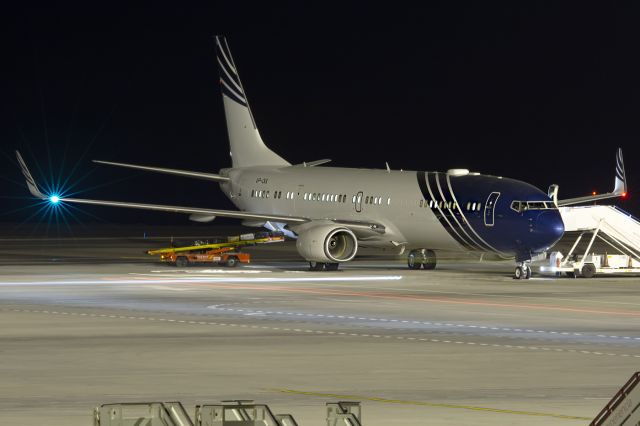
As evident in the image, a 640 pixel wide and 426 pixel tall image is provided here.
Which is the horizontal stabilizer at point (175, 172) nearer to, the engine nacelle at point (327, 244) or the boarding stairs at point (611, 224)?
the engine nacelle at point (327, 244)

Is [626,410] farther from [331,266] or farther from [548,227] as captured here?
[331,266]

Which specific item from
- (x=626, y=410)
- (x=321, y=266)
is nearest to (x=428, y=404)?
(x=626, y=410)

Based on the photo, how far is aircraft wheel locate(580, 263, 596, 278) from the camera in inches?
1841

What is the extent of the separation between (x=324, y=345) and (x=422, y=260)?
94.0 ft

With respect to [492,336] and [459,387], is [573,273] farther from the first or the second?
[459,387]

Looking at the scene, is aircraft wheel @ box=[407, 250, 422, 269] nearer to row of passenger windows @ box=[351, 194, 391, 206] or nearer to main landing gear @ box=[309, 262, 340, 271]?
row of passenger windows @ box=[351, 194, 391, 206]

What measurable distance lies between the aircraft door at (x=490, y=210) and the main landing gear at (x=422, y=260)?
18.3 ft

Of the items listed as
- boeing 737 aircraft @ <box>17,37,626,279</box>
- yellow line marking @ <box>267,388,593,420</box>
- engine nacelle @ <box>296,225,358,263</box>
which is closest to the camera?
yellow line marking @ <box>267,388,593,420</box>

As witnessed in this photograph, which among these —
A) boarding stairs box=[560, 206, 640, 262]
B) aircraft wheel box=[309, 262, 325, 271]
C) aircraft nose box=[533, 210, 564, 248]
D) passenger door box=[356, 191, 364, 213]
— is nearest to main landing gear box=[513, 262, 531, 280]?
aircraft nose box=[533, 210, 564, 248]

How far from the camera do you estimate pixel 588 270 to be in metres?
46.8

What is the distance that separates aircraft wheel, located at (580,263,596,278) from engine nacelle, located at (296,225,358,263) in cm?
777

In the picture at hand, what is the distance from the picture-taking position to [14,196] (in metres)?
137

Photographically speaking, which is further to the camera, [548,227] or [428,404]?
[548,227]

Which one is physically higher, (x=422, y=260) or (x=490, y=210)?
(x=422, y=260)
